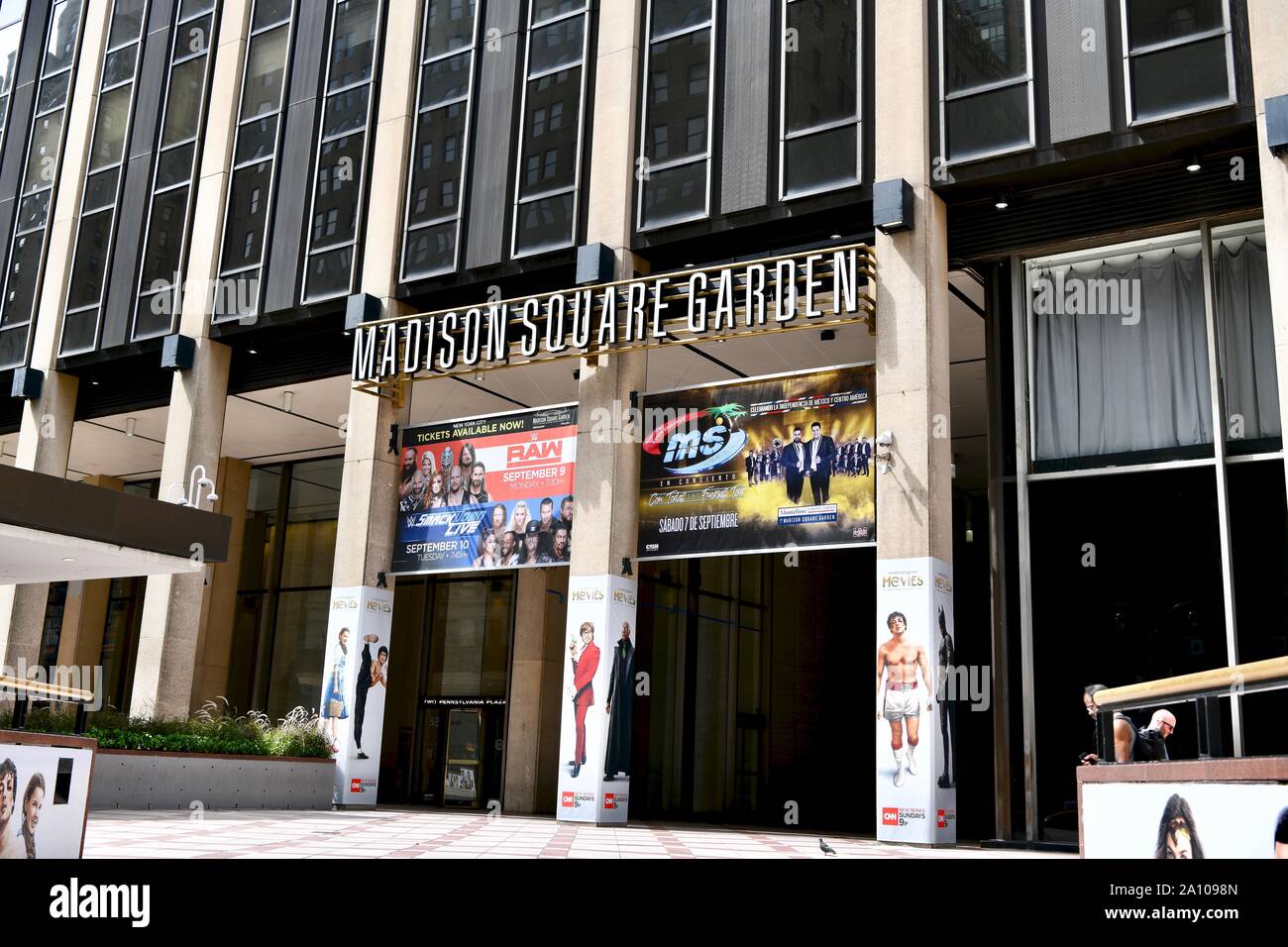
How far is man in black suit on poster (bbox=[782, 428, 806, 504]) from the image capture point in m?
17.9

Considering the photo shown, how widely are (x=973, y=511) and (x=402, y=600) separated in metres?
15.3

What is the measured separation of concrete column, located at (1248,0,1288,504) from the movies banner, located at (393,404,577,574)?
36.0 ft

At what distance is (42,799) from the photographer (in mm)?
7570

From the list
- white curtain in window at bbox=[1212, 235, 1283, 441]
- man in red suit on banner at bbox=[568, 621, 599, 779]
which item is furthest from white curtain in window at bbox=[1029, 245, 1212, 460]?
man in red suit on banner at bbox=[568, 621, 599, 779]

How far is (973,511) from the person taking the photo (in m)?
30.9

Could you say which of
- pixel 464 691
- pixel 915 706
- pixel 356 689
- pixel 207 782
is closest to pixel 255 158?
pixel 356 689

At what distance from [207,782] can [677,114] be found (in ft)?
45.4

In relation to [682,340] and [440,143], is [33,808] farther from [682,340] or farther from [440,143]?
[440,143]

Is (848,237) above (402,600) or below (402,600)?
above

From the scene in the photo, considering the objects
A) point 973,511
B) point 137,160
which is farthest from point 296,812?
point 973,511

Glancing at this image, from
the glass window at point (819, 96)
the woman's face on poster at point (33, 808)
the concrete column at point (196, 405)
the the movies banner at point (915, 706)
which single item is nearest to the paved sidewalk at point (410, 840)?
the the movies banner at point (915, 706)

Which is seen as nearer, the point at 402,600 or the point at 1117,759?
the point at 1117,759

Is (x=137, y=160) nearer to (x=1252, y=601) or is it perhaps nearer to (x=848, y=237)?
(x=848, y=237)

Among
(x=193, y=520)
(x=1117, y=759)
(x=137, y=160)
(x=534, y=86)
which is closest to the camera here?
(x=1117, y=759)
